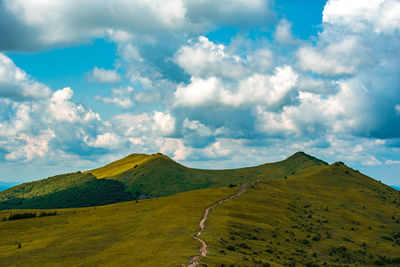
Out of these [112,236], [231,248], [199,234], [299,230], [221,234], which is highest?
[199,234]

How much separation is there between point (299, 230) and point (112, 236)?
55.8 meters

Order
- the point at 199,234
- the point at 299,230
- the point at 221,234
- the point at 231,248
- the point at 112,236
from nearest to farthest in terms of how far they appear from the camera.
Result: the point at 231,248
the point at 199,234
the point at 221,234
the point at 112,236
the point at 299,230

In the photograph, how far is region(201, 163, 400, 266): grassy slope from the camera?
74438 mm

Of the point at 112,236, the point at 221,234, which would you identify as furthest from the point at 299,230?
the point at 112,236

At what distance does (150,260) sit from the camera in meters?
56.9

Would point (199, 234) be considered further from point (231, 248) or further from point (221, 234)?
point (231, 248)

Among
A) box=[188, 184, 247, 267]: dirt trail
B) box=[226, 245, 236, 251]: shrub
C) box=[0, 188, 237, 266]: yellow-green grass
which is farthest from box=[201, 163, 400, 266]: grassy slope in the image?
box=[0, 188, 237, 266]: yellow-green grass

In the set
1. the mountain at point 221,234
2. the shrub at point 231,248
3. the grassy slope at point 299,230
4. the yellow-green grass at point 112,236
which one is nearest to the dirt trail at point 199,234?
the mountain at point 221,234

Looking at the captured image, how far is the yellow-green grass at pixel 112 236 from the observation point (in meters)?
64.4

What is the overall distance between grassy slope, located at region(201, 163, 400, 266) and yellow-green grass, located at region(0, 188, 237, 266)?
22.7 ft

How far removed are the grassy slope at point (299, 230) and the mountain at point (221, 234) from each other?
29 cm

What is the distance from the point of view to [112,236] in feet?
303

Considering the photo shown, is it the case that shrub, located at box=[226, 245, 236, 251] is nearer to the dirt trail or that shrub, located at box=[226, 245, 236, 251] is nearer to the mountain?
the mountain

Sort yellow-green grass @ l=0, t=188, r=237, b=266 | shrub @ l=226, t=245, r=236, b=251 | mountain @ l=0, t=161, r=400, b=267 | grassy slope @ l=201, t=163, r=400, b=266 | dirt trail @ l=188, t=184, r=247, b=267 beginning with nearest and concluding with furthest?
1. dirt trail @ l=188, t=184, r=247, b=267
2. yellow-green grass @ l=0, t=188, r=237, b=266
3. mountain @ l=0, t=161, r=400, b=267
4. shrub @ l=226, t=245, r=236, b=251
5. grassy slope @ l=201, t=163, r=400, b=266
